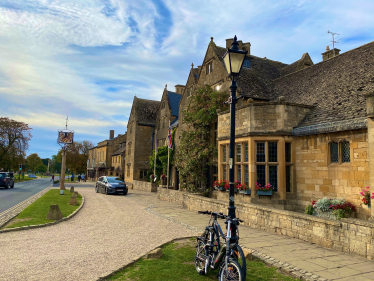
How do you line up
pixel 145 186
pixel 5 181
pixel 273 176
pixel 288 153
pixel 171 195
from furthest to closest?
pixel 145 186, pixel 5 181, pixel 171 195, pixel 288 153, pixel 273 176

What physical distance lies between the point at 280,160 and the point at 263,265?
7.36m

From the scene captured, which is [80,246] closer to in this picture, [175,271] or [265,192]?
[175,271]

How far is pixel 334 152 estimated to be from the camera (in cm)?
1126

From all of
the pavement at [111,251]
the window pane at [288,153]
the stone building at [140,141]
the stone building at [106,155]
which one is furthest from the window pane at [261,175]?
the stone building at [106,155]

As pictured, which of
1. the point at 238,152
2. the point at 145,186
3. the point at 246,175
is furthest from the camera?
the point at 145,186

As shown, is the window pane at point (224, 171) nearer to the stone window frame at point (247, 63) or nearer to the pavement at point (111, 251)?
the pavement at point (111, 251)

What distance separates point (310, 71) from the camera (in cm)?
1777

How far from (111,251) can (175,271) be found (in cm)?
230

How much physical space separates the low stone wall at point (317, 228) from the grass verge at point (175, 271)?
238 cm

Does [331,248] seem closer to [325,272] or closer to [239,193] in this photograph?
[325,272]

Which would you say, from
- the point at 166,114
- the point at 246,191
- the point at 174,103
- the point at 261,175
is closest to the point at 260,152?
the point at 261,175

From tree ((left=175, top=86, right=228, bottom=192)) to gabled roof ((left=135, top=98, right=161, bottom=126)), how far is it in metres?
19.7

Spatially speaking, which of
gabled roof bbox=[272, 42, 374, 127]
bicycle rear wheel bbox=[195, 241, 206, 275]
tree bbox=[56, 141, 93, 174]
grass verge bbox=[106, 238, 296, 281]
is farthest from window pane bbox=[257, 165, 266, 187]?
tree bbox=[56, 141, 93, 174]

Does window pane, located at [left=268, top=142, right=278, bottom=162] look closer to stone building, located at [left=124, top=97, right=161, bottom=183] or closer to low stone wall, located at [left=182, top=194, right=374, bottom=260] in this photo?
low stone wall, located at [left=182, top=194, right=374, bottom=260]
